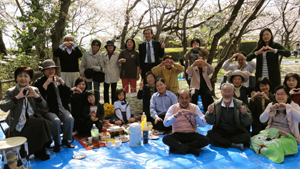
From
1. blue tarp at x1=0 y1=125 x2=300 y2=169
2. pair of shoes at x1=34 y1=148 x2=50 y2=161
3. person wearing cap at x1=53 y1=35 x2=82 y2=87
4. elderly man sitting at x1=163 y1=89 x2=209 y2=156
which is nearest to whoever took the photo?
blue tarp at x1=0 y1=125 x2=300 y2=169

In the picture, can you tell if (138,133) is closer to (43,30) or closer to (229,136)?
(229,136)

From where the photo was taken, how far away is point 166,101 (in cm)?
486

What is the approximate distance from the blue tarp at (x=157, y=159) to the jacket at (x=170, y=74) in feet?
6.54

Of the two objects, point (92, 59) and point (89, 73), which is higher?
point (92, 59)

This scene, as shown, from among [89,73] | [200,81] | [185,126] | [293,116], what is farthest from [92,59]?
[293,116]

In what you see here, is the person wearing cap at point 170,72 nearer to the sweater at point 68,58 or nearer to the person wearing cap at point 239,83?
the person wearing cap at point 239,83

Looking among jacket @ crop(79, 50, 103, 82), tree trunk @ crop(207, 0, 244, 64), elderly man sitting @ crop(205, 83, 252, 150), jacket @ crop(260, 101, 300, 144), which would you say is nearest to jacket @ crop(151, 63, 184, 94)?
jacket @ crop(79, 50, 103, 82)

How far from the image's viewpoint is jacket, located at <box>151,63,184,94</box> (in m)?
5.51

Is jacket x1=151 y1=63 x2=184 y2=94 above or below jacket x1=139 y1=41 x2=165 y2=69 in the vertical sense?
below

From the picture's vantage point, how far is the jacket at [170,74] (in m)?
5.51

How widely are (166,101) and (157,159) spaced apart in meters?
1.69

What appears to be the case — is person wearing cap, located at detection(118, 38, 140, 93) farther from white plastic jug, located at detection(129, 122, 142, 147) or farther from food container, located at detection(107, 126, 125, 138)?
white plastic jug, located at detection(129, 122, 142, 147)

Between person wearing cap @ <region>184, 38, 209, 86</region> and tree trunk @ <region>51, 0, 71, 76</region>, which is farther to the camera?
tree trunk @ <region>51, 0, 71, 76</region>

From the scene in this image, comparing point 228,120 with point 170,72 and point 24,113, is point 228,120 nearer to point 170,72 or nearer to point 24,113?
point 170,72
